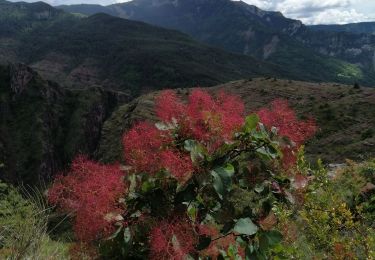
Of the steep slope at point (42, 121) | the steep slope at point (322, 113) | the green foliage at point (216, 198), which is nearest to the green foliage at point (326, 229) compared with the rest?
the green foliage at point (216, 198)

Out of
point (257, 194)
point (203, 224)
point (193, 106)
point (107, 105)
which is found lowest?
point (107, 105)

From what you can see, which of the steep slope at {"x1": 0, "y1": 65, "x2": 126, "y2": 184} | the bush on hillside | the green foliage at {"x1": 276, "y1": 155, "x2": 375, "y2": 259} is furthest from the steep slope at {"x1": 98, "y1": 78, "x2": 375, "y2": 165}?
the steep slope at {"x1": 0, "y1": 65, "x2": 126, "y2": 184}

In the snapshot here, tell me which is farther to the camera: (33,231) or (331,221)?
(331,221)

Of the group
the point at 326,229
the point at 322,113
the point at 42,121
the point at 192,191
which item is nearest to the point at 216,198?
the point at 192,191

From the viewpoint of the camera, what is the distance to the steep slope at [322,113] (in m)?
38.7

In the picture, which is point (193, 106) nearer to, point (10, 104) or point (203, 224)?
point (203, 224)

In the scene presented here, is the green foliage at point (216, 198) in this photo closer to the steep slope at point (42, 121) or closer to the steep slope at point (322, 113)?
the steep slope at point (322, 113)

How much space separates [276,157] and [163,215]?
1.47 meters

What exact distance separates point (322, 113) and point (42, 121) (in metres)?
101

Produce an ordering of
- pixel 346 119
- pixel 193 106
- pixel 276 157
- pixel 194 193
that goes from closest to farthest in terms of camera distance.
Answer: pixel 194 193, pixel 276 157, pixel 193 106, pixel 346 119

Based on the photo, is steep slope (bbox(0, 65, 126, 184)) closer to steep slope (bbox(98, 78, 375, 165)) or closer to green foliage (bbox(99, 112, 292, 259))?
steep slope (bbox(98, 78, 375, 165))

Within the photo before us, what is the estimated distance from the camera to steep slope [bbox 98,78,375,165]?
3872cm

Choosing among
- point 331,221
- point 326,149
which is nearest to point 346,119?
Answer: point 326,149

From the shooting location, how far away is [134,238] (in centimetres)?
538
